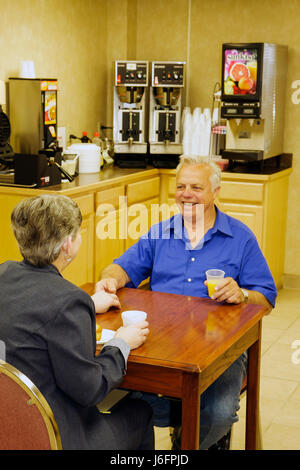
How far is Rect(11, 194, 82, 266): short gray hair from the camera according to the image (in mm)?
1853

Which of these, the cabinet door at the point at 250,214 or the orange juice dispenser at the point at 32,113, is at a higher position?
the orange juice dispenser at the point at 32,113

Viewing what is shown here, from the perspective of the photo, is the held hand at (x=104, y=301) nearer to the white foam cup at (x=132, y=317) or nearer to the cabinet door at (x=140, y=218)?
the white foam cup at (x=132, y=317)

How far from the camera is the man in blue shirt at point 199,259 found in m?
2.46

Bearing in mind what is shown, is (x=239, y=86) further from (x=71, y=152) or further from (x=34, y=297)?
(x=34, y=297)

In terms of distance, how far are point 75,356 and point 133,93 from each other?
3.73 m

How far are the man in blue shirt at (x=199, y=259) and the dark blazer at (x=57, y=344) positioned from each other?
0.72 meters

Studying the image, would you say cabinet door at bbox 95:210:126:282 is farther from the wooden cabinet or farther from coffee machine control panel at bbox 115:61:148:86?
coffee machine control panel at bbox 115:61:148:86

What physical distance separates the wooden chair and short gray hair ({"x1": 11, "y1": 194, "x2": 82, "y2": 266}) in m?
0.34

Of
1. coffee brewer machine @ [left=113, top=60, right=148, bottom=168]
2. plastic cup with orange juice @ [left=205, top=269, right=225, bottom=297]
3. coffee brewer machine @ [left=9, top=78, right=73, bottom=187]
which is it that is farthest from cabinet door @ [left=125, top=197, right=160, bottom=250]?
plastic cup with orange juice @ [left=205, top=269, right=225, bottom=297]

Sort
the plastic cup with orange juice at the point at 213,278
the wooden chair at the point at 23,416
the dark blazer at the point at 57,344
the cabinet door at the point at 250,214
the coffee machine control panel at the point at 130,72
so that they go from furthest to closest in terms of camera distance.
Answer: the coffee machine control panel at the point at 130,72 → the cabinet door at the point at 250,214 → the plastic cup with orange juice at the point at 213,278 → the dark blazer at the point at 57,344 → the wooden chair at the point at 23,416

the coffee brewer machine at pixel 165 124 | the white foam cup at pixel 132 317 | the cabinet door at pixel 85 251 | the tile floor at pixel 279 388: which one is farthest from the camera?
the coffee brewer machine at pixel 165 124

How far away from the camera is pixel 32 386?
5.38ft

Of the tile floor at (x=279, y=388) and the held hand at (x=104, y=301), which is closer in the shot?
the held hand at (x=104, y=301)

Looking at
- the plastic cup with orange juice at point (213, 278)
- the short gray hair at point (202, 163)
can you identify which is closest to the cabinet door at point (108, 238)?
the short gray hair at point (202, 163)
